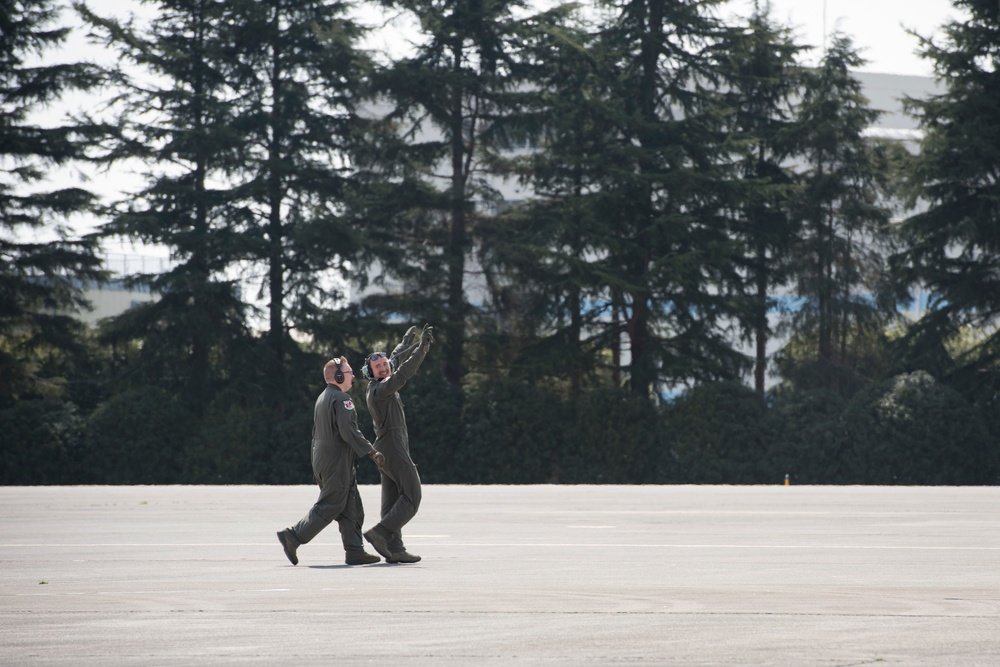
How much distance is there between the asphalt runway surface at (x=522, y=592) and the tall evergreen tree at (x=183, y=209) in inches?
874

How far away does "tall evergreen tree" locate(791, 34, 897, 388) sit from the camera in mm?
44719

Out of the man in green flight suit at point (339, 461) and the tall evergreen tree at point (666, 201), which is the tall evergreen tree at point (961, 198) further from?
the man in green flight suit at point (339, 461)

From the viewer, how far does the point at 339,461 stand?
13.1 m

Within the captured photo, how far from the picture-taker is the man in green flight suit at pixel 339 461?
42.2ft

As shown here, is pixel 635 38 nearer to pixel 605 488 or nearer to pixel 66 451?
pixel 605 488

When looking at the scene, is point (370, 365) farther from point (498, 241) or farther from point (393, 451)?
point (498, 241)

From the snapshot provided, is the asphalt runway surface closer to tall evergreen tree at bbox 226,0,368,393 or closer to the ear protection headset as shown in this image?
the ear protection headset

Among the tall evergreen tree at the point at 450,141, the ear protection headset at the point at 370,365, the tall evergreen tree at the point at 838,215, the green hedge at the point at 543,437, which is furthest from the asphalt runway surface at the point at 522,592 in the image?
the tall evergreen tree at the point at 838,215

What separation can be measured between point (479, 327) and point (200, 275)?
26.5 feet

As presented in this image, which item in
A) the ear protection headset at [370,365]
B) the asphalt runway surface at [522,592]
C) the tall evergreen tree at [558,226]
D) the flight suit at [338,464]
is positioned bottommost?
the asphalt runway surface at [522,592]

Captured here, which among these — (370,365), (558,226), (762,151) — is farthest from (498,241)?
(370,365)

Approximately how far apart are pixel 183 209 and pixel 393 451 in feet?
105

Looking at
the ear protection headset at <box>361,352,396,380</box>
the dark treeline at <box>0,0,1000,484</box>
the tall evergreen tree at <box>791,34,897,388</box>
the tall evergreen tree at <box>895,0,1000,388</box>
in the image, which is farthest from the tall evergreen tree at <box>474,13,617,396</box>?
the ear protection headset at <box>361,352,396,380</box>

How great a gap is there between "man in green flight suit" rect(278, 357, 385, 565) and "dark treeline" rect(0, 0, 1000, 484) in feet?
82.8
